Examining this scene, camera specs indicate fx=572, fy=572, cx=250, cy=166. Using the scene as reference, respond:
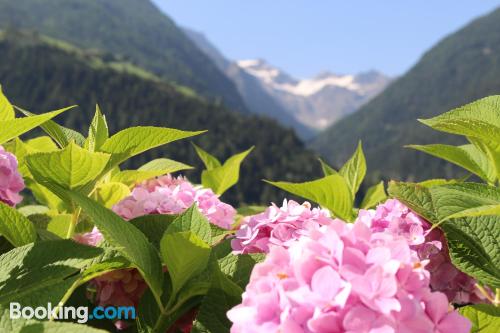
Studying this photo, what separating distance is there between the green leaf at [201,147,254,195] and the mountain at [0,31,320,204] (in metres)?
119

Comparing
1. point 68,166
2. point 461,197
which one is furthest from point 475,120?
point 68,166

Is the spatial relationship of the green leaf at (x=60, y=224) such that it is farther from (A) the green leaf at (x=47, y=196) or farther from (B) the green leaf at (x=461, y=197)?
(B) the green leaf at (x=461, y=197)

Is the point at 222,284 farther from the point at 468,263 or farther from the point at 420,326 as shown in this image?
the point at 468,263

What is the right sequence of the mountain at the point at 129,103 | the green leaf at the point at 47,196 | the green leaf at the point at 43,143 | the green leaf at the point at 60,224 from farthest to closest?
the mountain at the point at 129,103, the green leaf at the point at 43,143, the green leaf at the point at 47,196, the green leaf at the point at 60,224

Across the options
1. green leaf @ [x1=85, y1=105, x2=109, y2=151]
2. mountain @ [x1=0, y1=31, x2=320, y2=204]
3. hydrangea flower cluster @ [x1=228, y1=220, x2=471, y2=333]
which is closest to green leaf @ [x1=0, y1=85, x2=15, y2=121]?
green leaf @ [x1=85, y1=105, x2=109, y2=151]

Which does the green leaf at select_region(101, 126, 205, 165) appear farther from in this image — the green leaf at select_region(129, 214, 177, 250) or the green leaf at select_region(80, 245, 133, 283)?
the green leaf at select_region(80, 245, 133, 283)

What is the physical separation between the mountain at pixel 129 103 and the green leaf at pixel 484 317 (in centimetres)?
12061

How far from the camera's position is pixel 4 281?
1392 mm

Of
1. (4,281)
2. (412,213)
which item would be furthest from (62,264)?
(412,213)

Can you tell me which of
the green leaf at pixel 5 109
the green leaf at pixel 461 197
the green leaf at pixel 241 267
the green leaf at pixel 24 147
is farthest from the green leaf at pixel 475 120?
the green leaf at pixel 24 147

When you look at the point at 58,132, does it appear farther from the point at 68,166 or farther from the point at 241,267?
the point at 241,267

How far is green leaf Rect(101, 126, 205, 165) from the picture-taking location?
165cm

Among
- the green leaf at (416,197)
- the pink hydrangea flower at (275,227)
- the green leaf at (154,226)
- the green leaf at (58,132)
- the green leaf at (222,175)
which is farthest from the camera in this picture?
the green leaf at (222,175)

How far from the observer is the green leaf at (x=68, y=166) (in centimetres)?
151
